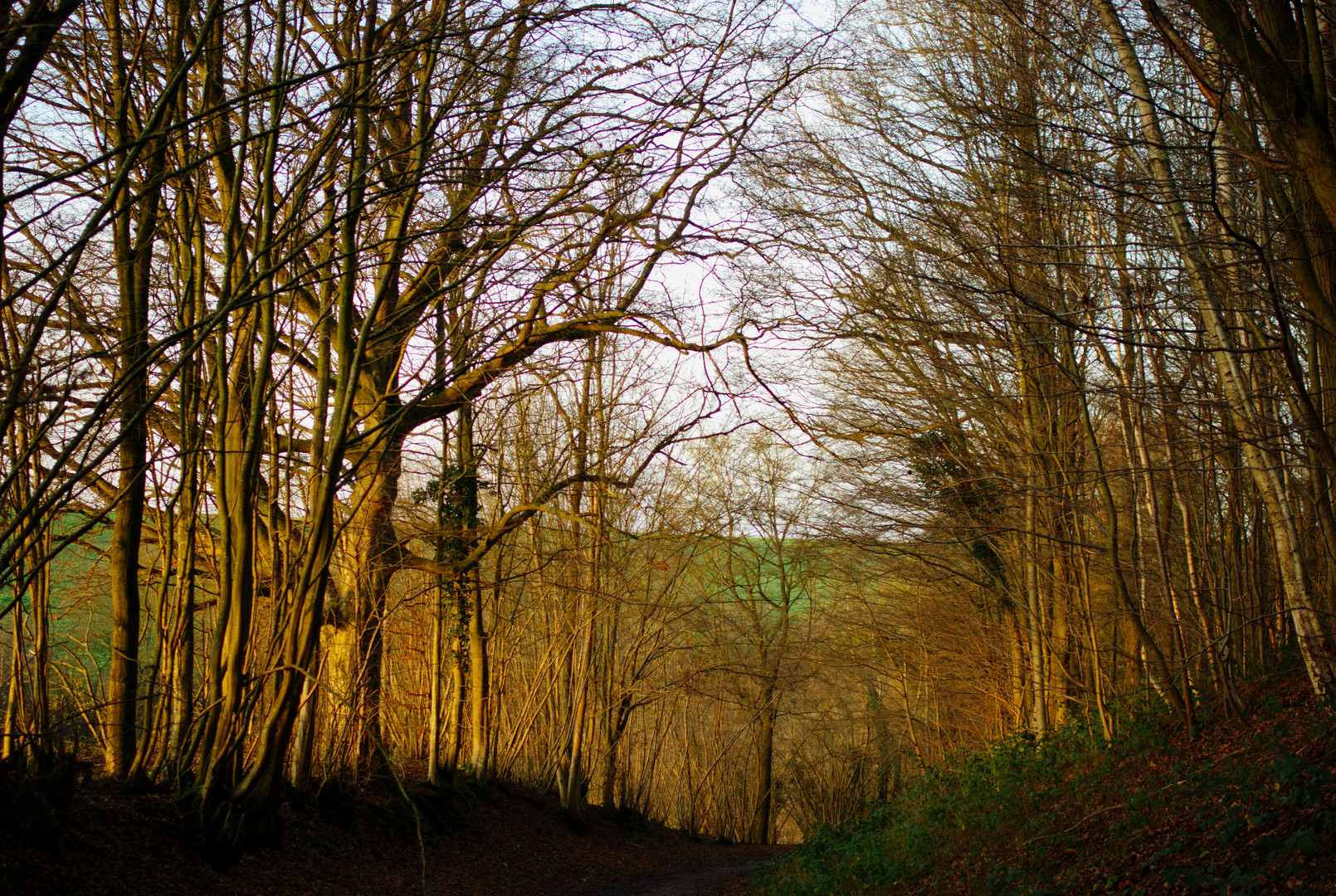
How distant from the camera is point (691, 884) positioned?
34.3ft

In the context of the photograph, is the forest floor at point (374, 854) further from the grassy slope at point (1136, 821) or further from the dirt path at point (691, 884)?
the grassy slope at point (1136, 821)

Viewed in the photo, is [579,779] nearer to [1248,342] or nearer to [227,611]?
[227,611]

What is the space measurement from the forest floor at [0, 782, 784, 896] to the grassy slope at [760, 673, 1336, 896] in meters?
2.72

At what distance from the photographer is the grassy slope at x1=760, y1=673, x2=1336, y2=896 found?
4.10 metres

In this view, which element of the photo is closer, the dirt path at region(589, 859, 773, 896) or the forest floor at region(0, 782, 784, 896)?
the forest floor at region(0, 782, 784, 896)

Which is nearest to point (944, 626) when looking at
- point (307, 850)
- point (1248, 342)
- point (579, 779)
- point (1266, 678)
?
point (579, 779)

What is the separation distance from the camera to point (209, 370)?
644 cm

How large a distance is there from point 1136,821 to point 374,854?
5993 millimetres

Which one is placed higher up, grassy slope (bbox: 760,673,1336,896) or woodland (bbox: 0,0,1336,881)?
woodland (bbox: 0,0,1336,881)

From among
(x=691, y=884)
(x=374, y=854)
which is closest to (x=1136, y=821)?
(x=374, y=854)

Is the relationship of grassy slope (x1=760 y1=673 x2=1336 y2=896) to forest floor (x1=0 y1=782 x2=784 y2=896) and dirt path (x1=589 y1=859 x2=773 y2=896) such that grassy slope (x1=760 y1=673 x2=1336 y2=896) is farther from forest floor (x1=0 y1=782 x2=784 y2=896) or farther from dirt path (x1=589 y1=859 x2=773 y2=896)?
forest floor (x1=0 y1=782 x2=784 y2=896)

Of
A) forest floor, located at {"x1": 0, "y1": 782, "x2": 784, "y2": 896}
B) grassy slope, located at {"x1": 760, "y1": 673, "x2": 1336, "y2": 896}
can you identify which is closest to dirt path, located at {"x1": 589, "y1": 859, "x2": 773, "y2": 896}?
forest floor, located at {"x1": 0, "y1": 782, "x2": 784, "y2": 896}

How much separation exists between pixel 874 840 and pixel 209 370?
25.2 feet

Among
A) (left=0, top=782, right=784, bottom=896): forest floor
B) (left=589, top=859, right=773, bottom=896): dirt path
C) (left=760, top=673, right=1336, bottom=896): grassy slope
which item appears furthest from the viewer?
(left=589, top=859, right=773, bottom=896): dirt path
